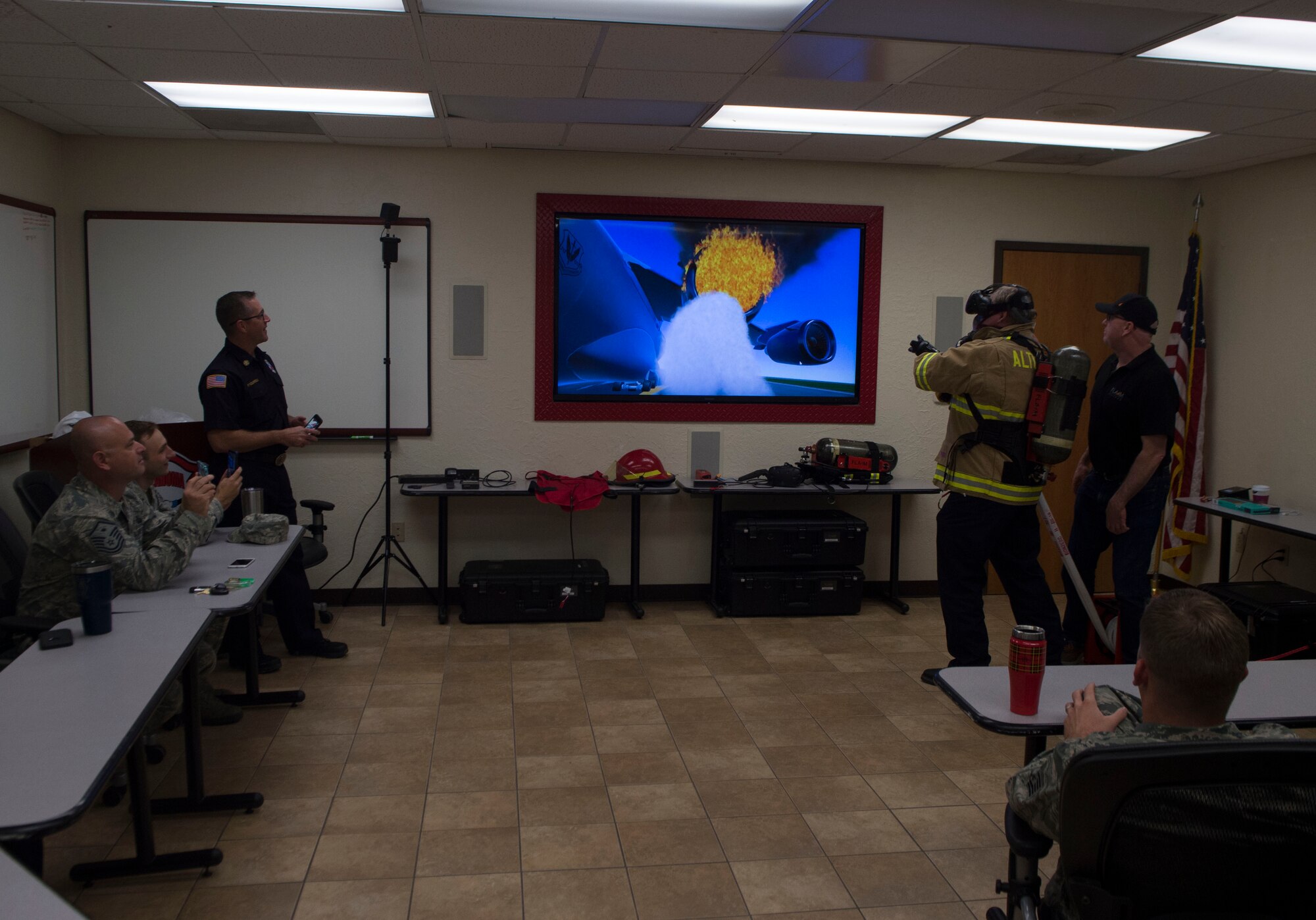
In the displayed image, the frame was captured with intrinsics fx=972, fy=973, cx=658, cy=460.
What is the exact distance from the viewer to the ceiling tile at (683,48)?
341 centimetres

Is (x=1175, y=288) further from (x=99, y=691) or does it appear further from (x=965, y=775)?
(x=99, y=691)

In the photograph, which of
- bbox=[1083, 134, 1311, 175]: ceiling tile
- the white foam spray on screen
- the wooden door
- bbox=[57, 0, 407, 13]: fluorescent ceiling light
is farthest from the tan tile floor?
bbox=[1083, 134, 1311, 175]: ceiling tile

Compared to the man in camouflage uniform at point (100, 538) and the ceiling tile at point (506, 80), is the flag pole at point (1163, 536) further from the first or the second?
the man in camouflage uniform at point (100, 538)

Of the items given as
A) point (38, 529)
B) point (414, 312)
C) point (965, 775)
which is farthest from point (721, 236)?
point (38, 529)

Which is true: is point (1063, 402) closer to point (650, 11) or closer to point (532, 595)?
point (650, 11)

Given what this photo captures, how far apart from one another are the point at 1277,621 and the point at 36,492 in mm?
5124

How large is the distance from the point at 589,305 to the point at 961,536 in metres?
2.62

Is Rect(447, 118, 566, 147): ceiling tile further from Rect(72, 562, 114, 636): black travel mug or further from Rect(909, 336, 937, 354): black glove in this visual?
Rect(72, 562, 114, 636): black travel mug

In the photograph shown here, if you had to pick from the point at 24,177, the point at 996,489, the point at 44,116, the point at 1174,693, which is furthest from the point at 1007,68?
the point at 24,177

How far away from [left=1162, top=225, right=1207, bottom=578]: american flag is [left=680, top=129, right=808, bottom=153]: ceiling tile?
2.62 metres

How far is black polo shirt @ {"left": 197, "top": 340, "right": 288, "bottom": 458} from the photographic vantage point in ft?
14.3

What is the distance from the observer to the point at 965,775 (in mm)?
3473

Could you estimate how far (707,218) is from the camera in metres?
5.67

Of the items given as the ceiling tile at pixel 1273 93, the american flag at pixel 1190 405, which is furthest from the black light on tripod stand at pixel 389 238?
the american flag at pixel 1190 405
